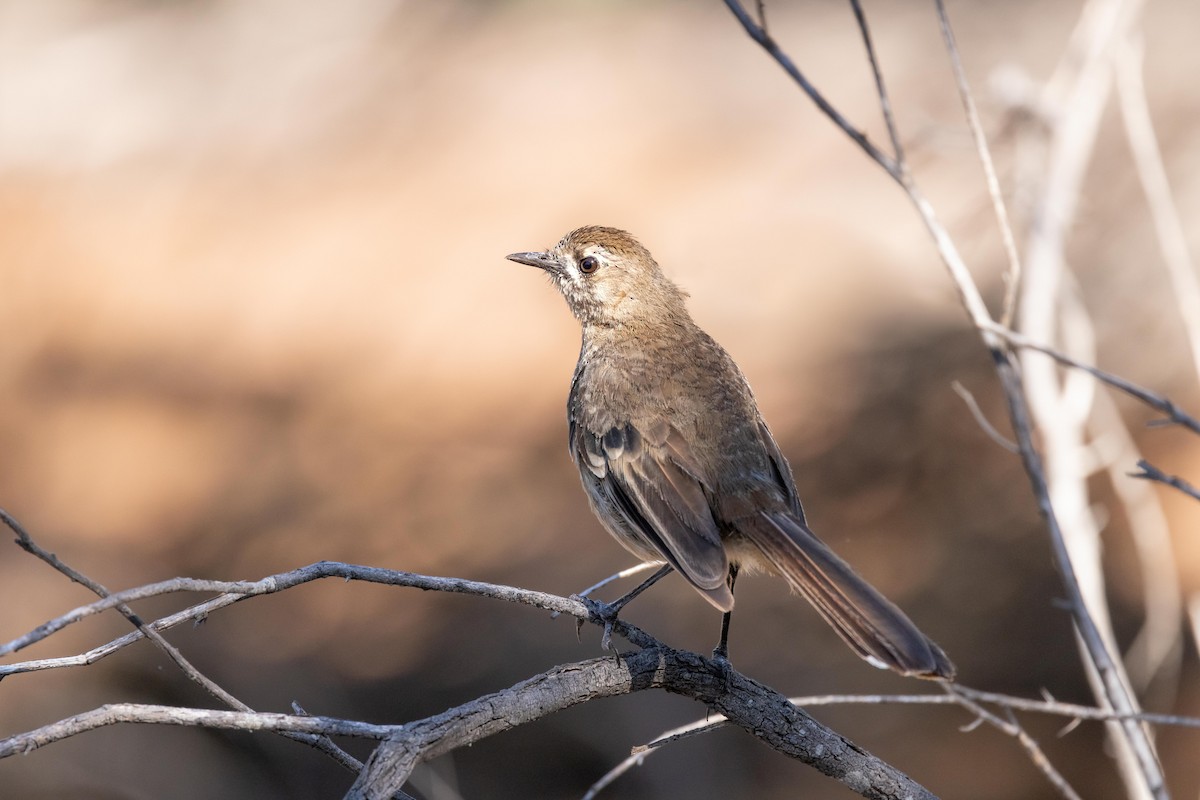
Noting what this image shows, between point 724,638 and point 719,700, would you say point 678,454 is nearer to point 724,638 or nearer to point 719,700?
point 724,638

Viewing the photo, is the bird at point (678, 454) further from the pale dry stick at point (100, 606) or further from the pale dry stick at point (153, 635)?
the pale dry stick at point (100, 606)

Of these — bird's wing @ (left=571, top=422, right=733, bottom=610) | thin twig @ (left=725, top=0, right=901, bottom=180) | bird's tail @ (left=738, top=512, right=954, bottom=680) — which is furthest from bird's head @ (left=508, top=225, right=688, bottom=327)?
thin twig @ (left=725, top=0, right=901, bottom=180)

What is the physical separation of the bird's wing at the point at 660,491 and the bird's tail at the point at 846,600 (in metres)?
0.18

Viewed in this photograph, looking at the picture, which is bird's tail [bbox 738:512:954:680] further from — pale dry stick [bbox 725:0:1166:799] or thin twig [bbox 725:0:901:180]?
thin twig [bbox 725:0:901:180]

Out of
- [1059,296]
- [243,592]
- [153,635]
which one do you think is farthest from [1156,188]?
[153,635]

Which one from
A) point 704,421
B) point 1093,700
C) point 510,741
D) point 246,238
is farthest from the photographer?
point 246,238

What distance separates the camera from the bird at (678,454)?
334 cm

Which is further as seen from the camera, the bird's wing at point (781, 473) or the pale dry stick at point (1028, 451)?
the bird's wing at point (781, 473)

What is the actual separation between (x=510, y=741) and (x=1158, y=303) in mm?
5363

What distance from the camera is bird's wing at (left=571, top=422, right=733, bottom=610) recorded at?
3459 mm

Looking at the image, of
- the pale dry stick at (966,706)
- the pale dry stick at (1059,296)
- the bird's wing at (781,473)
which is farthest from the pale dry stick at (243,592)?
the pale dry stick at (1059,296)

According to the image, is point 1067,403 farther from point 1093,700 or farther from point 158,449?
point 158,449

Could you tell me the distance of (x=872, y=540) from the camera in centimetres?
759

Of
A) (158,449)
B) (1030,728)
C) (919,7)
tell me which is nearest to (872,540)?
(1030,728)
